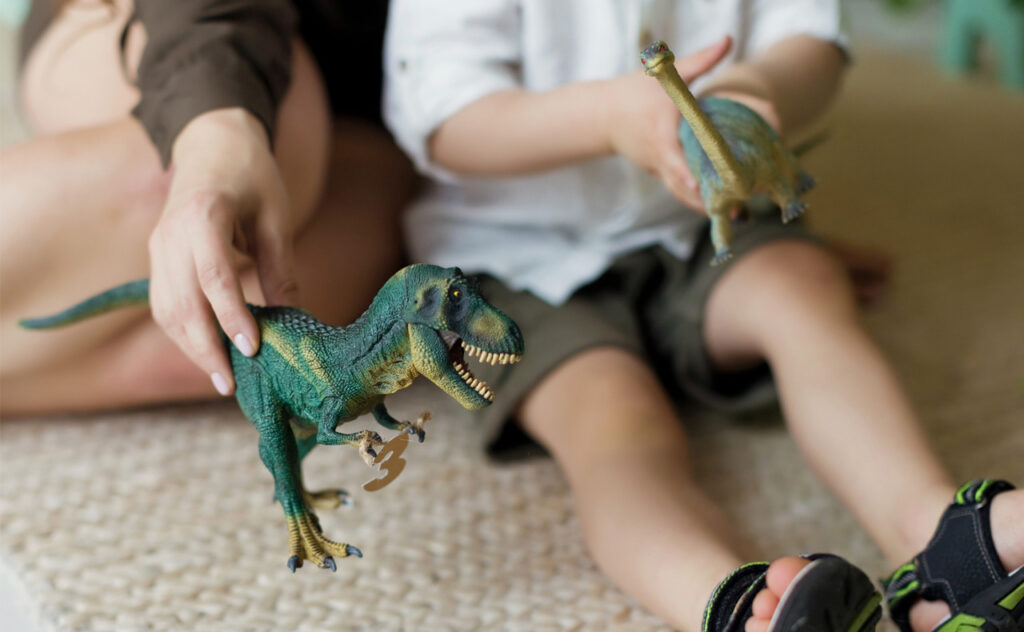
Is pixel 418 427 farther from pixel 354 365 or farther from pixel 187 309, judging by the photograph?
pixel 187 309

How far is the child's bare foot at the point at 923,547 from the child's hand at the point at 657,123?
0.23 meters

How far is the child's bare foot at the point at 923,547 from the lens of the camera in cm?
47

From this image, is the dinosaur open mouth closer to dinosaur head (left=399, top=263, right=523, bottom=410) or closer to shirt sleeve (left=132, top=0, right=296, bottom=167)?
dinosaur head (left=399, top=263, right=523, bottom=410)

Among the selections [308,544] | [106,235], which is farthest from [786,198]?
[106,235]

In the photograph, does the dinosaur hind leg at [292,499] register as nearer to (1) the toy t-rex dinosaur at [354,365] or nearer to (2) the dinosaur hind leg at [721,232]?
(1) the toy t-rex dinosaur at [354,365]

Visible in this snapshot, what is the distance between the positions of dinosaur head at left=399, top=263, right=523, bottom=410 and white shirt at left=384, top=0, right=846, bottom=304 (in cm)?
36

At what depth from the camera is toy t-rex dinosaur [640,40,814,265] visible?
516mm

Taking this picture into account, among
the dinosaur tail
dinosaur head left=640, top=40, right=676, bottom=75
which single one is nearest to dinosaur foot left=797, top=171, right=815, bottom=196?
dinosaur head left=640, top=40, right=676, bottom=75

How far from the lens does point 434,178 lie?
35.1 inches

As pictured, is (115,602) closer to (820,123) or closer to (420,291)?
(420,291)

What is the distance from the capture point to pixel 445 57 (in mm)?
762

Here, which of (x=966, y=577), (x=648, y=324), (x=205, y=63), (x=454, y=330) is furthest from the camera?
(x=648, y=324)

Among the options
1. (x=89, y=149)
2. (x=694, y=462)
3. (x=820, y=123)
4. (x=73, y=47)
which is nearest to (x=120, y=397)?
(x=89, y=149)

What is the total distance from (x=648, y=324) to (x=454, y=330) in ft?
1.48
